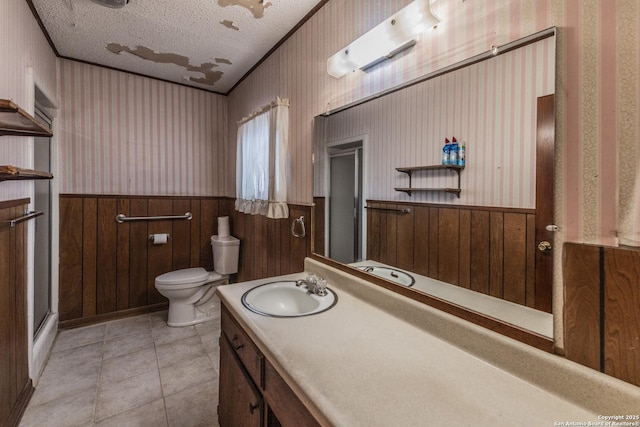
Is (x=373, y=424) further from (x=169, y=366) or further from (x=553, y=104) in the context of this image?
(x=169, y=366)

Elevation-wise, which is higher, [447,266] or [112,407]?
[447,266]

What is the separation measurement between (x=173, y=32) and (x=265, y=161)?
1100 millimetres

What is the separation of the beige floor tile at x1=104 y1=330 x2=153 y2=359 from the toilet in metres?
0.25

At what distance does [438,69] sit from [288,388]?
117 centimetres

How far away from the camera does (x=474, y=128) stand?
0.96m

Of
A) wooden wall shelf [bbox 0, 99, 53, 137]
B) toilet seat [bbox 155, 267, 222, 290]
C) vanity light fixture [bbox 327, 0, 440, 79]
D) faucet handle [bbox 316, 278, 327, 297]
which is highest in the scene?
vanity light fixture [bbox 327, 0, 440, 79]

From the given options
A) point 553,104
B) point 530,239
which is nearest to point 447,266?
point 530,239

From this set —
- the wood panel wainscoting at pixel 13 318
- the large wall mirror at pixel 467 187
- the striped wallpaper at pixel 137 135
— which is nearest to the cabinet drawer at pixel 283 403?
the large wall mirror at pixel 467 187

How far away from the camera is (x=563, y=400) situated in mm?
700

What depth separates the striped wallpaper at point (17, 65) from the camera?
4.67 feet

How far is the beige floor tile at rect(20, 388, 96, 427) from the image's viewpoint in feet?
5.12

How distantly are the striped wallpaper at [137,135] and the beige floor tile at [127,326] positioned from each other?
3.98 ft

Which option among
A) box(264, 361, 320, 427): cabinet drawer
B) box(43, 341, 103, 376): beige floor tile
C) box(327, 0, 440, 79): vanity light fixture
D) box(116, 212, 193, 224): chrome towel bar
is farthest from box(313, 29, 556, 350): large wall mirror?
box(116, 212, 193, 224): chrome towel bar

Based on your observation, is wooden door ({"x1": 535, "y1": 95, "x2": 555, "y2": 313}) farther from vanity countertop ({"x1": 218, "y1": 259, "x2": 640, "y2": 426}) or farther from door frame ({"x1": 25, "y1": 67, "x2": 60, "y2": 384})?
door frame ({"x1": 25, "y1": 67, "x2": 60, "y2": 384})
